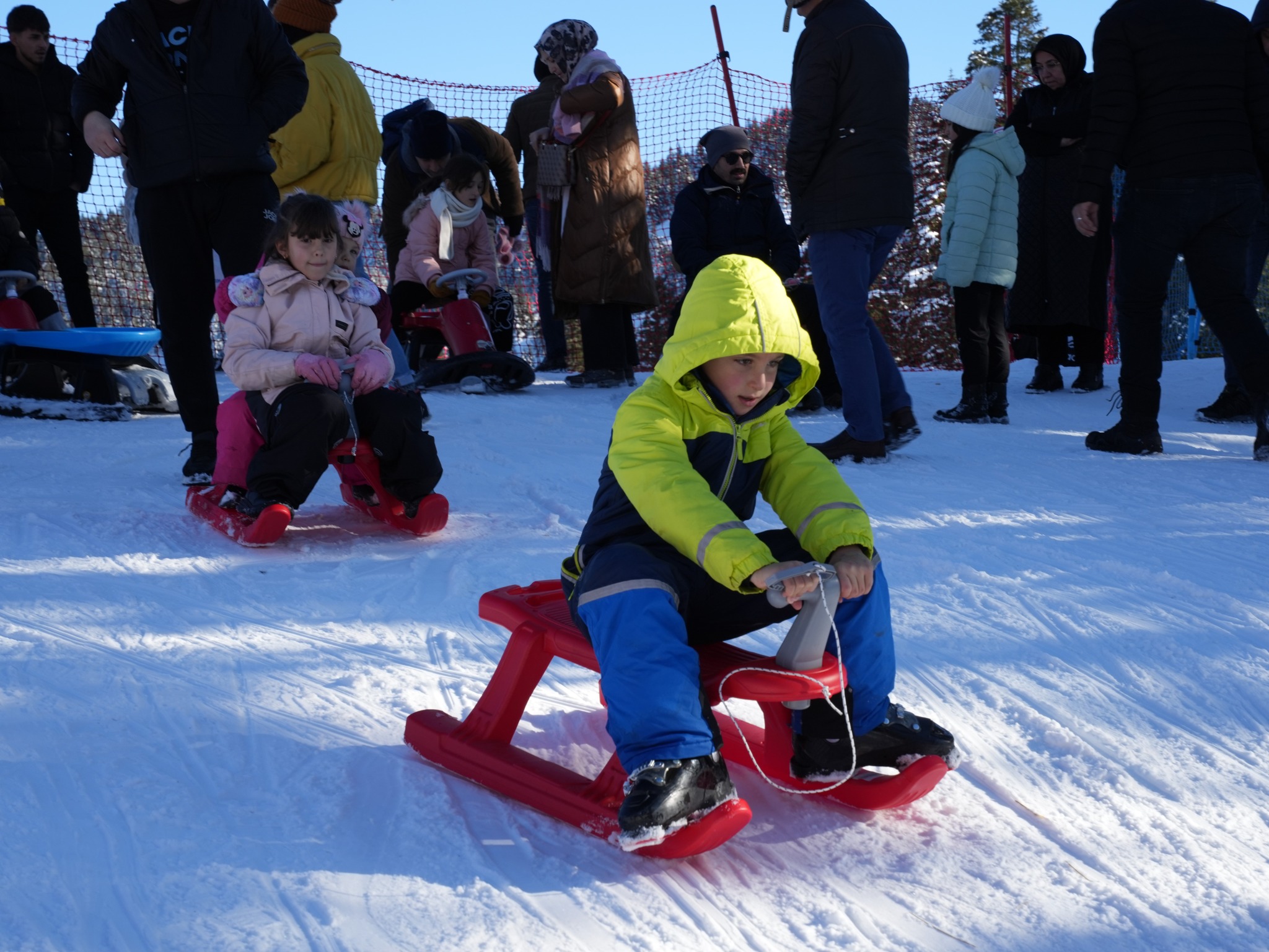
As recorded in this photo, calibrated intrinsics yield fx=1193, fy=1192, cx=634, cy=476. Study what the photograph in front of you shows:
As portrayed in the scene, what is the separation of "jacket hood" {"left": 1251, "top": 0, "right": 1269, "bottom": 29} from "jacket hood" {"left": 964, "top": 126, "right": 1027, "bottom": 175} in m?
1.31

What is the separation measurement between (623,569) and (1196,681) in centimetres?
141

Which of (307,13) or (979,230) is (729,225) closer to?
(979,230)

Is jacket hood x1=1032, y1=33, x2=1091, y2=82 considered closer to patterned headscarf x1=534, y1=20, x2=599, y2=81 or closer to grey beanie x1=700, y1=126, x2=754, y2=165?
grey beanie x1=700, y1=126, x2=754, y2=165

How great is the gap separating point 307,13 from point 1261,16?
416 cm

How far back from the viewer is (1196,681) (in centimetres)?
258

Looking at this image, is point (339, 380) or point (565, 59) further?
point (565, 59)

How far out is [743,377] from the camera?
2.15 meters

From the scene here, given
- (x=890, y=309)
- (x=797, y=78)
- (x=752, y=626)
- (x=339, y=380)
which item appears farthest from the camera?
(x=890, y=309)

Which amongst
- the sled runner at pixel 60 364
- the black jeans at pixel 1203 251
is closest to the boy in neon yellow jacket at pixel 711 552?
the black jeans at pixel 1203 251

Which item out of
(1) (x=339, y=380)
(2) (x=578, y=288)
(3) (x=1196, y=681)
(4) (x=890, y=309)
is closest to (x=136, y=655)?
(1) (x=339, y=380)

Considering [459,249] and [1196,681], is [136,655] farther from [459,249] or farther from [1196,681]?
[459,249]

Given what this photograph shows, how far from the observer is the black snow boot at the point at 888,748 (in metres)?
2.04

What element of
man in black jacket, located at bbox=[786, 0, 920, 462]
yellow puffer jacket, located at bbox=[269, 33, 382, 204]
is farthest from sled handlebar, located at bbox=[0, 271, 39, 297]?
man in black jacket, located at bbox=[786, 0, 920, 462]

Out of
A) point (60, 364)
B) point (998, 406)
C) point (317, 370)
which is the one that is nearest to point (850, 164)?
point (998, 406)
